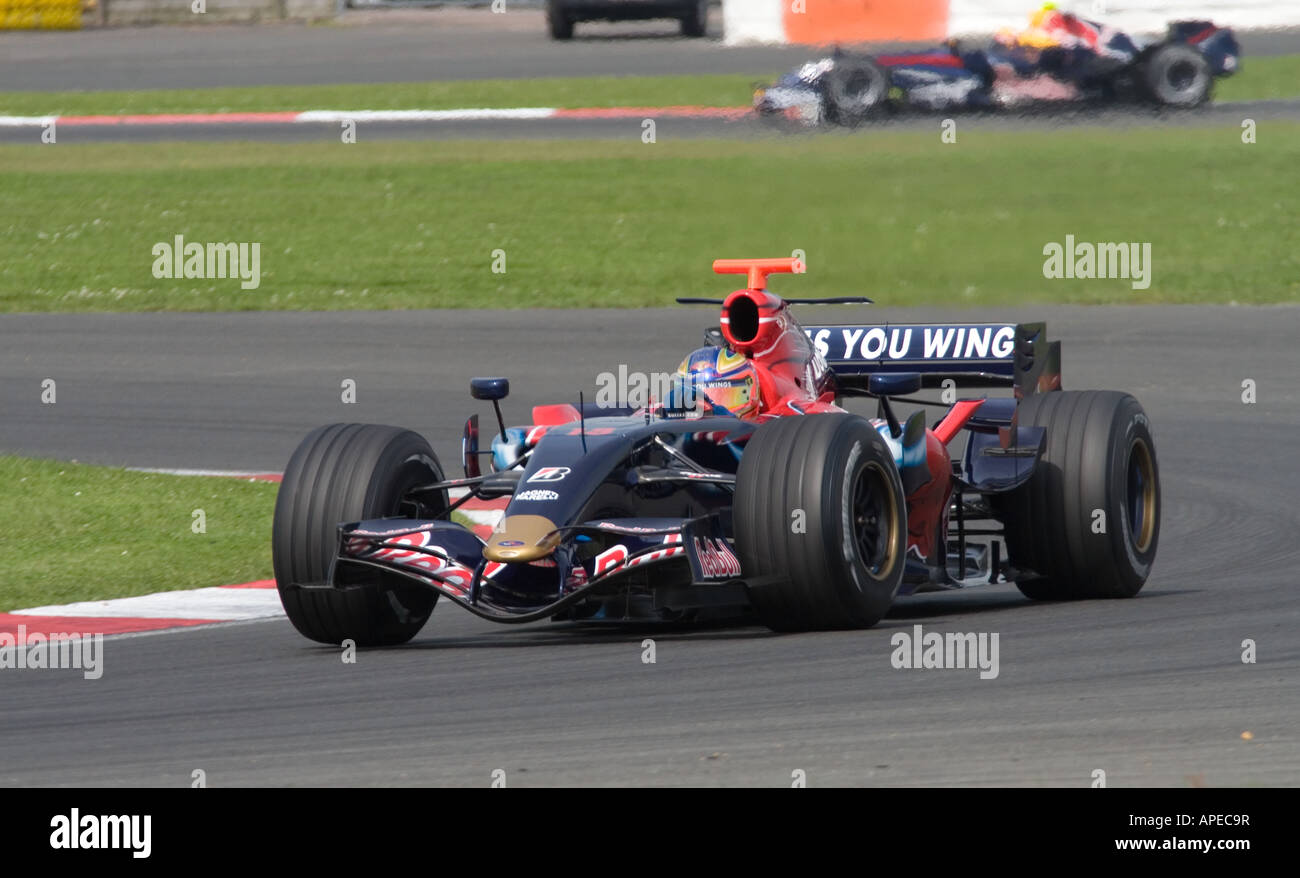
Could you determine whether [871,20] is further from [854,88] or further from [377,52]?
[377,52]

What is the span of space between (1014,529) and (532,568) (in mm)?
2601

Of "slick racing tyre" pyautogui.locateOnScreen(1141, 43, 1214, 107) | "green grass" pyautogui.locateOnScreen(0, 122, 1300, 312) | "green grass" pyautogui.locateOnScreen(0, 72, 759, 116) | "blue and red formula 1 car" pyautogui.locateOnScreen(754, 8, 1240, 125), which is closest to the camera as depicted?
"green grass" pyautogui.locateOnScreen(0, 122, 1300, 312)

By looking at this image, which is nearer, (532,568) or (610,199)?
(532,568)

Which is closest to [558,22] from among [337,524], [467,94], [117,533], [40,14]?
[467,94]

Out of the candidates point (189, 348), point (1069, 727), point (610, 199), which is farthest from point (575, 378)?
point (1069, 727)

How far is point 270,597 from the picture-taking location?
11.1 metres

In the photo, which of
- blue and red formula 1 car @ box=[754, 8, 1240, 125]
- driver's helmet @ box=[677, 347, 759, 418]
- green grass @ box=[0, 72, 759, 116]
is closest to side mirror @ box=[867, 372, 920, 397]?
driver's helmet @ box=[677, 347, 759, 418]

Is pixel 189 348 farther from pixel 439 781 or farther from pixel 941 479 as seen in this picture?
pixel 439 781

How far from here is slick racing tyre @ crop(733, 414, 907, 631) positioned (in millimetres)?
8617

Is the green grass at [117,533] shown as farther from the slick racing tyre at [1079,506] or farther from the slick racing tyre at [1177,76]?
the slick racing tyre at [1177,76]

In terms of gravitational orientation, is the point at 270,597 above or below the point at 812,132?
below

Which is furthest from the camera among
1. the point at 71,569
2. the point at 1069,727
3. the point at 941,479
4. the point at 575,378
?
the point at 575,378

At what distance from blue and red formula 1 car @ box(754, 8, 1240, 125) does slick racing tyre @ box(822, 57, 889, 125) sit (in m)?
0.01

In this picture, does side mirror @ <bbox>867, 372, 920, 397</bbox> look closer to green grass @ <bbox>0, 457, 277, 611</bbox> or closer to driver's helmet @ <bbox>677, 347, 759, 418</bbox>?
driver's helmet @ <bbox>677, 347, 759, 418</bbox>
